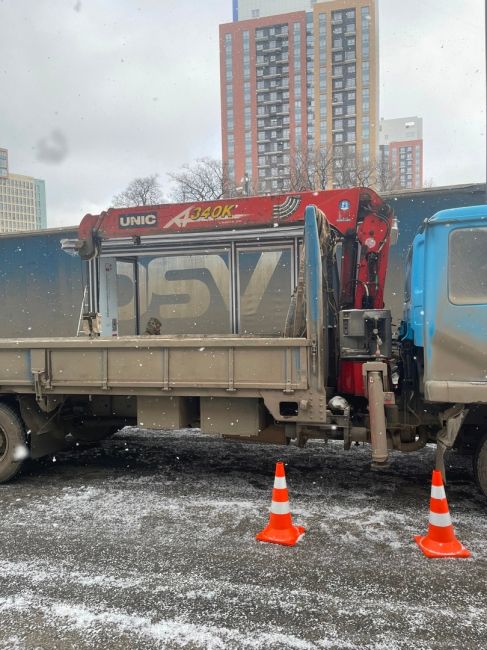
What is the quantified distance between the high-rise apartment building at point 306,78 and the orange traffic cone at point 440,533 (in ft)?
345

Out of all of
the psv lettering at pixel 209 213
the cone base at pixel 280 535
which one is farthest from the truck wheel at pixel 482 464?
the psv lettering at pixel 209 213

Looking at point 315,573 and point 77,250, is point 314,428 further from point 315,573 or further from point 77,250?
point 77,250

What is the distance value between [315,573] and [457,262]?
2.68 meters

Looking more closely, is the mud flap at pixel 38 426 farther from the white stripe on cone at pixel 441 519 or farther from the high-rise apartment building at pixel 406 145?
the high-rise apartment building at pixel 406 145

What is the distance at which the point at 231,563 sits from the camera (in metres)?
3.58

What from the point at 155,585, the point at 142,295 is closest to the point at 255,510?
the point at 155,585

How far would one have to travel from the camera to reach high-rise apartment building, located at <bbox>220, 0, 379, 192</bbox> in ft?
348

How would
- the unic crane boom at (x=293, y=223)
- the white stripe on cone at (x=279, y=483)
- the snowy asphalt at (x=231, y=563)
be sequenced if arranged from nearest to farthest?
the snowy asphalt at (x=231, y=563), the white stripe on cone at (x=279, y=483), the unic crane boom at (x=293, y=223)

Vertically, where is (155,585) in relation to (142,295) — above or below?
below

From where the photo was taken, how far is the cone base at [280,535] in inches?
153

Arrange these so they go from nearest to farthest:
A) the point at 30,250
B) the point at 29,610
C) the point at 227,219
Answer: the point at 29,610 → the point at 227,219 → the point at 30,250

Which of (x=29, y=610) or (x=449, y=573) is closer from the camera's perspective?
(x=29, y=610)

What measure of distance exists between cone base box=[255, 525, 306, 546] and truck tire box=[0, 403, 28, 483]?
2.83 meters

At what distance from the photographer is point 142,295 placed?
33.6 ft
